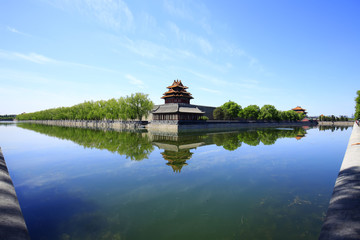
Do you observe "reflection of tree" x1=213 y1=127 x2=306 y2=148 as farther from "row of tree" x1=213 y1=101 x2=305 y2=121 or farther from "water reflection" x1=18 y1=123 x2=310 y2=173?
"row of tree" x1=213 y1=101 x2=305 y2=121

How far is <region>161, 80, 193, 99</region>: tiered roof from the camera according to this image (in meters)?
58.2

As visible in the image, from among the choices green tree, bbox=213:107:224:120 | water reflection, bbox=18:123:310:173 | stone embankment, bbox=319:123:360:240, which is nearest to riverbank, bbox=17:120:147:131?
water reflection, bbox=18:123:310:173

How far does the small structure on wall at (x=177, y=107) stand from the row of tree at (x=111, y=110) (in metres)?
6.20

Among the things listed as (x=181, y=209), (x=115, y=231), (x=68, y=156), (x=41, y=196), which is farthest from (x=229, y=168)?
(x=68, y=156)

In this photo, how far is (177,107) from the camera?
53375mm

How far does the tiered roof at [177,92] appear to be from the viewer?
58188 mm

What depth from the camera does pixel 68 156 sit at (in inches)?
648

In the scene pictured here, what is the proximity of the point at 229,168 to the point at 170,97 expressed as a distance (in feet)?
160

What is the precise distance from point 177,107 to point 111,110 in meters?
32.4

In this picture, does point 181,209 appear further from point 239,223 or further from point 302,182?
point 302,182

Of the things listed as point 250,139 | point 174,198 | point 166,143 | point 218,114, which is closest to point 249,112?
point 218,114

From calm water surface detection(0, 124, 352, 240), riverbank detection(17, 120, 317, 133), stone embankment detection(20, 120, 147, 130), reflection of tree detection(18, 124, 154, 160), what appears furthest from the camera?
stone embankment detection(20, 120, 147, 130)

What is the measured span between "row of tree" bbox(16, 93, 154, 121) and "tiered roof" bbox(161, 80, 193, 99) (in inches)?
311

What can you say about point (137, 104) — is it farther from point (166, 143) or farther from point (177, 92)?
point (166, 143)
